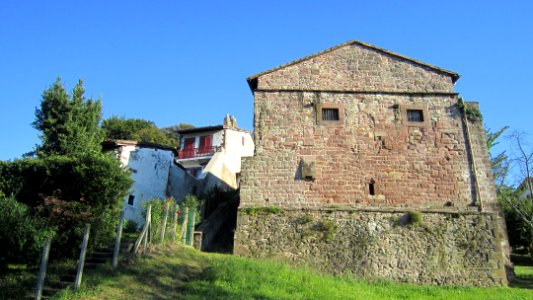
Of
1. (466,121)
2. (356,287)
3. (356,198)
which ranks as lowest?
(356,287)

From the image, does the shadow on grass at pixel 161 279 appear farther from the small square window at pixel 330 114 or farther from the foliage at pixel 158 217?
the small square window at pixel 330 114

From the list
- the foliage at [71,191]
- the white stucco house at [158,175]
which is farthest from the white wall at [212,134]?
the foliage at [71,191]

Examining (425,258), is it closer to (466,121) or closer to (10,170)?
(466,121)

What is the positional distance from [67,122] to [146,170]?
16.3ft

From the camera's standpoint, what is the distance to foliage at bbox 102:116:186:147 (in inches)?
1695

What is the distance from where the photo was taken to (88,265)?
11.9 metres

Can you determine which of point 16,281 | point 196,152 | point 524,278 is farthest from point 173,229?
point 196,152

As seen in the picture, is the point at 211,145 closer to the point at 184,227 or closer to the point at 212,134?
the point at 212,134

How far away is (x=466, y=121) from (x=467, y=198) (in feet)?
10.3

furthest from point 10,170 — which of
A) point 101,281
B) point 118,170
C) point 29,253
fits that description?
point 101,281

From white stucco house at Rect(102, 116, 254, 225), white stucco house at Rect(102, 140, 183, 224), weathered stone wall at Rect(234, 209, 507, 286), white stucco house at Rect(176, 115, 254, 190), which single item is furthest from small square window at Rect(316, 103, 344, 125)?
white stucco house at Rect(176, 115, 254, 190)

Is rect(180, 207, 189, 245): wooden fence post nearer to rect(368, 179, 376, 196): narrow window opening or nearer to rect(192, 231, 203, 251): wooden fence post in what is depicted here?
rect(192, 231, 203, 251): wooden fence post

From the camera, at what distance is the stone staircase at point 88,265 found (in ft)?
33.6

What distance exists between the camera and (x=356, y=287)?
12992 mm
